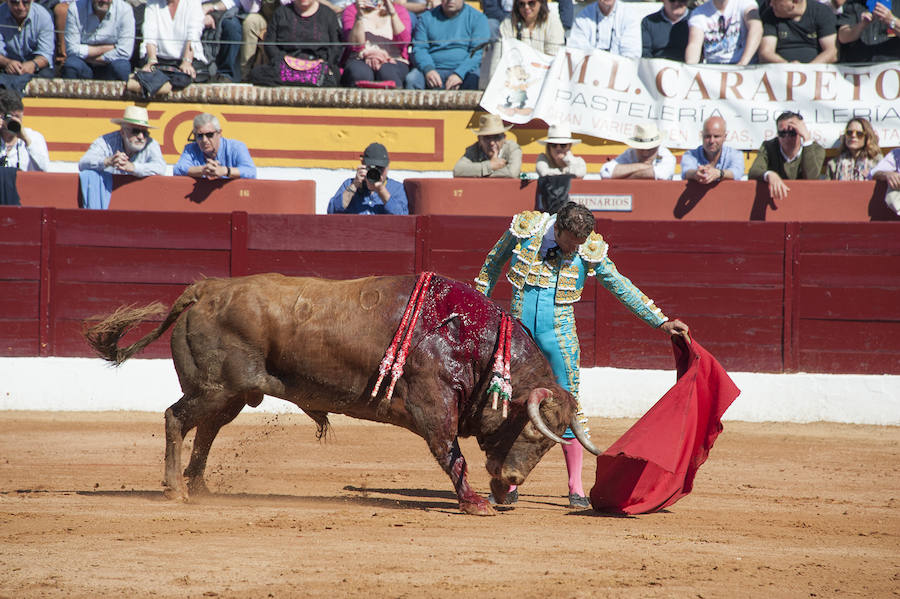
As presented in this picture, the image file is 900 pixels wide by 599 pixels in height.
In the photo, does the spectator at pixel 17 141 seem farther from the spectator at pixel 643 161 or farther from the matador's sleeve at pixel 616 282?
the matador's sleeve at pixel 616 282

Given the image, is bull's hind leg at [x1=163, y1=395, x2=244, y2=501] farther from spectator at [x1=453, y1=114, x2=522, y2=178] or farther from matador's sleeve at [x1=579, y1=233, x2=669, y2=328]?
spectator at [x1=453, y1=114, x2=522, y2=178]

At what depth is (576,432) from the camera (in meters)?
4.55

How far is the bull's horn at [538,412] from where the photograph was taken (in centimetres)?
443

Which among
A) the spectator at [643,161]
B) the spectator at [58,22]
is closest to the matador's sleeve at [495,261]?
the spectator at [643,161]

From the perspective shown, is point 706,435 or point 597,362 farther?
point 597,362

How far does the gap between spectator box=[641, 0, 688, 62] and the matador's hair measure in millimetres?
4846

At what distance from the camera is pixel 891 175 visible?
7637 mm

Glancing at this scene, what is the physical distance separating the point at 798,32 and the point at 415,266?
3726 mm

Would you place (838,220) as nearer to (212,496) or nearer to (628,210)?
(628,210)

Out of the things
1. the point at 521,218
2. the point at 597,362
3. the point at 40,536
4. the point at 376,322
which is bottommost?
the point at 597,362

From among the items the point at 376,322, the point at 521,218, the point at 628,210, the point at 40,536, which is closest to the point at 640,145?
the point at 628,210

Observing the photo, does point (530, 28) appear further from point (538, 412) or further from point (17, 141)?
point (538, 412)

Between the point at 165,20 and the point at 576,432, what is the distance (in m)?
6.03

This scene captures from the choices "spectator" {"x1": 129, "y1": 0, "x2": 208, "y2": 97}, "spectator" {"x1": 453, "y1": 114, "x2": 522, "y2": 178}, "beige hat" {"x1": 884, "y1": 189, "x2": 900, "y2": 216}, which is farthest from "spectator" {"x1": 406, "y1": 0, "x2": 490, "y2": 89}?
"beige hat" {"x1": 884, "y1": 189, "x2": 900, "y2": 216}
